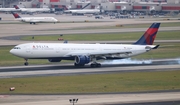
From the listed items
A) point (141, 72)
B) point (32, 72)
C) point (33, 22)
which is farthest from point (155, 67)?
point (33, 22)

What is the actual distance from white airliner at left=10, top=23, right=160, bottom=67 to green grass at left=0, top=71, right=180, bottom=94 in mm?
9447

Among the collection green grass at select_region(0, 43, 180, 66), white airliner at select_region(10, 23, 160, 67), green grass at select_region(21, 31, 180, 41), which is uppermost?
white airliner at select_region(10, 23, 160, 67)

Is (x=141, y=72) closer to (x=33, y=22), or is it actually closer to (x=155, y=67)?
(x=155, y=67)

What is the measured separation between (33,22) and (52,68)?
416ft

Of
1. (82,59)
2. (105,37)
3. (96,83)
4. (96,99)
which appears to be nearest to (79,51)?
(82,59)

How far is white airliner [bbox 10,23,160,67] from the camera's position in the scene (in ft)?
245

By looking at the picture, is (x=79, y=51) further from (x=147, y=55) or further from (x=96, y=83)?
(x=147, y=55)

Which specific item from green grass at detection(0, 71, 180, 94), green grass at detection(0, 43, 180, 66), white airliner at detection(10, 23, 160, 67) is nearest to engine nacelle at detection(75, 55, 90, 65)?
white airliner at detection(10, 23, 160, 67)

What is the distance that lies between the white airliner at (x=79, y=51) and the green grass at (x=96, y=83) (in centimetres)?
945

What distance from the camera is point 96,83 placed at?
60062 millimetres

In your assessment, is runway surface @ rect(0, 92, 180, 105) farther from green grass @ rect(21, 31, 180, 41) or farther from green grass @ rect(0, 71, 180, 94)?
green grass @ rect(21, 31, 180, 41)

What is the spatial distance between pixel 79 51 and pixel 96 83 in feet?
56.4

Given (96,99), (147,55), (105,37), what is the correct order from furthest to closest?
1. (105,37)
2. (147,55)
3. (96,99)

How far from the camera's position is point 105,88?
56.3m
